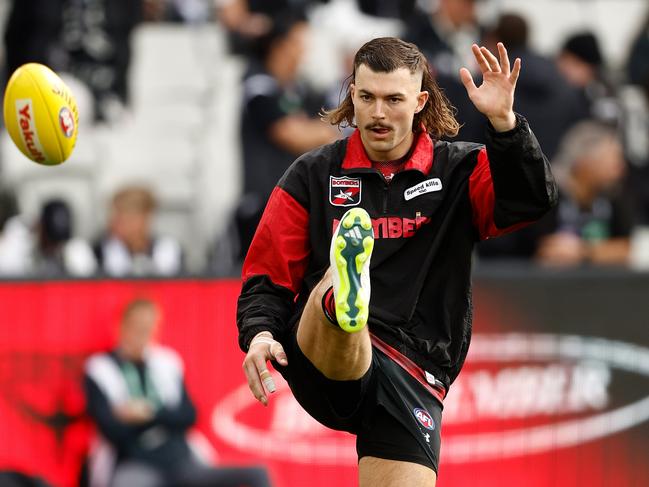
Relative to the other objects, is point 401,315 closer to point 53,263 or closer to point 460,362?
point 460,362

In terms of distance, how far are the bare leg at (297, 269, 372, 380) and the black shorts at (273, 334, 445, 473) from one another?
105mm

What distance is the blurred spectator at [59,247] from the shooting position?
1074 centimetres

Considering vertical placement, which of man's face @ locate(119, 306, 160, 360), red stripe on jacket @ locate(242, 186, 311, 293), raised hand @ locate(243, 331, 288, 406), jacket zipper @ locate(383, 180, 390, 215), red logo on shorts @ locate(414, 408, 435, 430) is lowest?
man's face @ locate(119, 306, 160, 360)

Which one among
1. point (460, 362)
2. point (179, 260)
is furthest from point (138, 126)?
point (460, 362)

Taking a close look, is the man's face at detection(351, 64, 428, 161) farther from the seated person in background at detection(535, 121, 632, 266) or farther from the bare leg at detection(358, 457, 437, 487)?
the seated person in background at detection(535, 121, 632, 266)

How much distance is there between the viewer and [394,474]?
19.3 ft

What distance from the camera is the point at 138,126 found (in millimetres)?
12906

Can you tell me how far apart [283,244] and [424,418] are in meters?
0.95

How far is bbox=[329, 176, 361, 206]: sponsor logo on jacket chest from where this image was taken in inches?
241

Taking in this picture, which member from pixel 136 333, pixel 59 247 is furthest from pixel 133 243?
pixel 136 333

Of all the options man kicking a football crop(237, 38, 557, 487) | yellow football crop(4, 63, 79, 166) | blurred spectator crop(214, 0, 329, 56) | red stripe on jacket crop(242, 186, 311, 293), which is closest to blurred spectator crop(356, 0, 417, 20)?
blurred spectator crop(214, 0, 329, 56)

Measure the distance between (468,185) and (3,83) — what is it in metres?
7.15

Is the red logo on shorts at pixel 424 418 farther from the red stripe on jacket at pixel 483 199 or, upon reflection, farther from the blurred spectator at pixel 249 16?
the blurred spectator at pixel 249 16

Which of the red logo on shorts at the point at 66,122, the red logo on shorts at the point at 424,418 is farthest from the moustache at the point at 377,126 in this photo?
the red logo on shorts at the point at 66,122
